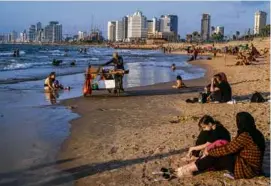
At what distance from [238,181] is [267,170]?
817mm

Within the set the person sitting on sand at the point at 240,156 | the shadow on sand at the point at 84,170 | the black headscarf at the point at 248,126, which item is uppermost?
the black headscarf at the point at 248,126

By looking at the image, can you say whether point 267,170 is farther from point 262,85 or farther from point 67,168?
point 262,85

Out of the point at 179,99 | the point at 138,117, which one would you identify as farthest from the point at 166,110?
the point at 179,99

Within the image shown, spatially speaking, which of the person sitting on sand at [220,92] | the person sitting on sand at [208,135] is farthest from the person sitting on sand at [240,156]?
the person sitting on sand at [220,92]

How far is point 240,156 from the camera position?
5793mm

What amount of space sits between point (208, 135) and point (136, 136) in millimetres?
2636

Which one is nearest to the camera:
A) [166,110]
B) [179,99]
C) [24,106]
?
[166,110]

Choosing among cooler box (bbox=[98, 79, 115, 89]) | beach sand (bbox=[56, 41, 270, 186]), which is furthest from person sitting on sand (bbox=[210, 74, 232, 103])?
cooler box (bbox=[98, 79, 115, 89])

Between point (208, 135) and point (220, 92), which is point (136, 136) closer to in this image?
point (208, 135)

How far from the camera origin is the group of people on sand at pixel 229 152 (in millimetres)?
5625

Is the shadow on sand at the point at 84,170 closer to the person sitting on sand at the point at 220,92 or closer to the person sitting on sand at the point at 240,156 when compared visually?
the person sitting on sand at the point at 240,156

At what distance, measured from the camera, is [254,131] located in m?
5.66

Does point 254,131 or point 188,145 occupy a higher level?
point 254,131

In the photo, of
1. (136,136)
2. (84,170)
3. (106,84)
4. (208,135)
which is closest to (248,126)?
(208,135)
